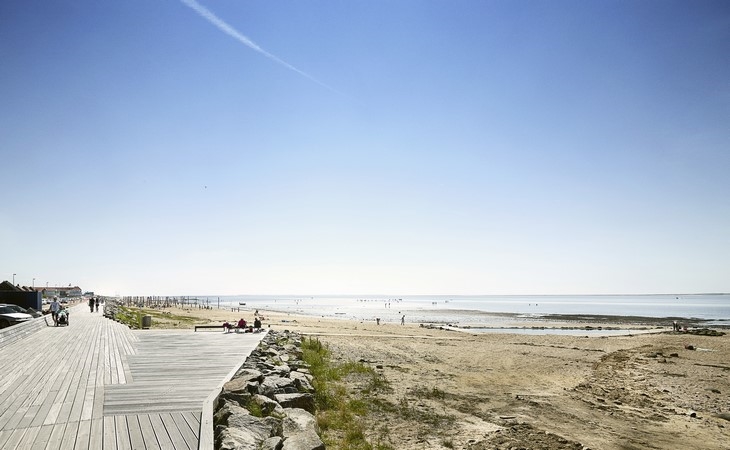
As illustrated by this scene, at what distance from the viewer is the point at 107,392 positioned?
816 cm

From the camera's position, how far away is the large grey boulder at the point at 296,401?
8.35 m

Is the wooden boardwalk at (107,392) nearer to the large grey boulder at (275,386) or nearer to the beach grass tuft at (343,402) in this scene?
the large grey boulder at (275,386)

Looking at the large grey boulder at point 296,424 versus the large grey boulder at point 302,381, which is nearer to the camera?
the large grey boulder at point 296,424

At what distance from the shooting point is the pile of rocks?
592 centimetres

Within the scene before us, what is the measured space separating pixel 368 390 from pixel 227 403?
565cm

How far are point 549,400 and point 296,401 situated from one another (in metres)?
8.79

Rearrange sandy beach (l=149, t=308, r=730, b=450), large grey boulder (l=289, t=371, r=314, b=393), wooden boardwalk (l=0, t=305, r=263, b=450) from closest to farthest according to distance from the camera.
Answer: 1. wooden boardwalk (l=0, t=305, r=263, b=450)
2. sandy beach (l=149, t=308, r=730, b=450)
3. large grey boulder (l=289, t=371, r=314, b=393)

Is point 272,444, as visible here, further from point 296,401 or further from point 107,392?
point 107,392

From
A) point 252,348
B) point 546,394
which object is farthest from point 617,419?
point 252,348

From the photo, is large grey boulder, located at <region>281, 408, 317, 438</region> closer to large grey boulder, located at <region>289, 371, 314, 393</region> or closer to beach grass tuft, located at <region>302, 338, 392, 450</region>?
beach grass tuft, located at <region>302, 338, 392, 450</region>

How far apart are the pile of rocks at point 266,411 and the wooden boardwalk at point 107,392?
47 centimetres

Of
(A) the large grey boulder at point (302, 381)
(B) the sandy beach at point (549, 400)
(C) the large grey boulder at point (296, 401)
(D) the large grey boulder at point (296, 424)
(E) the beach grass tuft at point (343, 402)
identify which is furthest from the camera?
(A) the large grey boulder at point (302, 381)

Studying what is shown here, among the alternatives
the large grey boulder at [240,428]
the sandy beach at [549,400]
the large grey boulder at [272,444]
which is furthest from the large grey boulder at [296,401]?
the large grey boulder at [272,444]

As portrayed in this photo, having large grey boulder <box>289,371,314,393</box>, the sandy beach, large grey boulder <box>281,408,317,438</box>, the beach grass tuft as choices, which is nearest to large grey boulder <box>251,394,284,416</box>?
large grey boulder <box>281,408,317,438</box>
